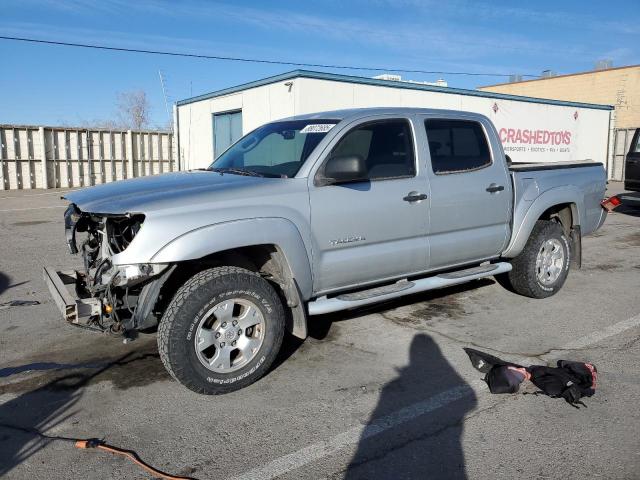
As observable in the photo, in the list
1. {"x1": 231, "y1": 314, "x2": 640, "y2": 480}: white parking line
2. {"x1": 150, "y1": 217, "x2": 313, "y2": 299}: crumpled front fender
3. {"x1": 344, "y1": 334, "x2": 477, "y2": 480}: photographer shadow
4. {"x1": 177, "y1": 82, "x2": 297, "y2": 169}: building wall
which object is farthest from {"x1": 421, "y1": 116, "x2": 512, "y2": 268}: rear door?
{"x1": 177, "y1": 82, "x2": 297, "y2": 169}: building wall

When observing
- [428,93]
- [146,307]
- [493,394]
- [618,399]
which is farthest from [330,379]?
[428,93]

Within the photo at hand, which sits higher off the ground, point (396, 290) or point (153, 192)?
point (153, 192)

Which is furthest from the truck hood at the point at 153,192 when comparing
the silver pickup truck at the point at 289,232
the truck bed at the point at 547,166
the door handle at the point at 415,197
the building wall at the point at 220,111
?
the building wall at the point at 220,111

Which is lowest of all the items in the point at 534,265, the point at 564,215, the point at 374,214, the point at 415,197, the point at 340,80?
the point at 534,265

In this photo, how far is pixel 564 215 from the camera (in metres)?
6.53

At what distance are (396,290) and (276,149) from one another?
161 cm

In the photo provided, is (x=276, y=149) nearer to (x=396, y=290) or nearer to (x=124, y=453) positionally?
(x=396, y=290)

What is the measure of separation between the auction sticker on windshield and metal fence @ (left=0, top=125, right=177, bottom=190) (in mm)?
20266

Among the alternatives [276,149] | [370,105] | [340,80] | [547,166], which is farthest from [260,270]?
[370,105]

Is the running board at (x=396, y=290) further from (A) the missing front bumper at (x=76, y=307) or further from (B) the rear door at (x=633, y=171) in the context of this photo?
(B) the rear door at (x=633, y=171)

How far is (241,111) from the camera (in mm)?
17203

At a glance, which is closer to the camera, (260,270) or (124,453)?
(124,453)

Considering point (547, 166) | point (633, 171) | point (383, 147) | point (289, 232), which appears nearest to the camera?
point (289, 232)

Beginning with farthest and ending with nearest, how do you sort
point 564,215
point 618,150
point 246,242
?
point 618,150
point 564,215
point 246,242
